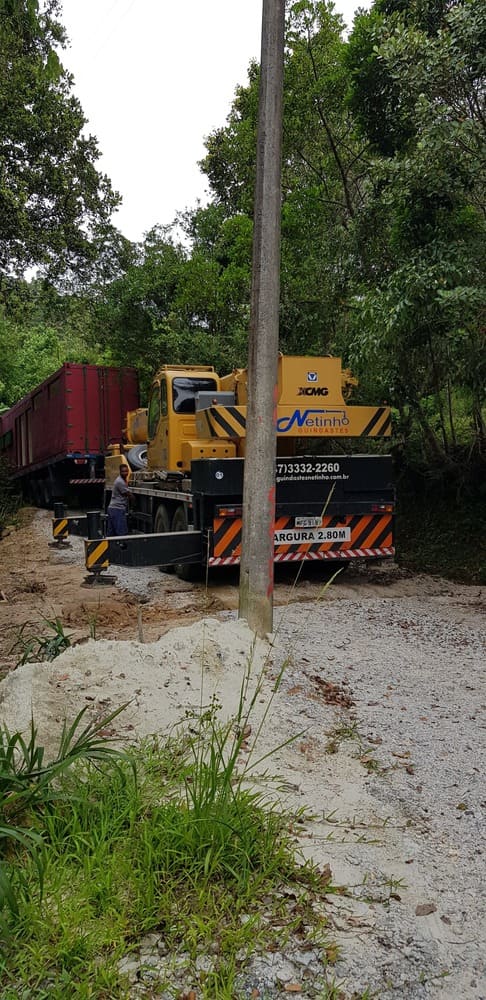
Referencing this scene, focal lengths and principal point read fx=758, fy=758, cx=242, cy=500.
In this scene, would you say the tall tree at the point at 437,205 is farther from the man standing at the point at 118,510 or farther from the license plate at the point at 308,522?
the man standing at the point at 118,510

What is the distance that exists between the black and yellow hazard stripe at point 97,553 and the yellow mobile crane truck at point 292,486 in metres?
0.11

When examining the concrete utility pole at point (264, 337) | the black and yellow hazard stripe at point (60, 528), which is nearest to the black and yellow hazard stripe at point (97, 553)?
the concrete utility pole at point (264, 337)

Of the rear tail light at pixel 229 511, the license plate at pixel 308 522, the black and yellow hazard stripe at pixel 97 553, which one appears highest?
the rear tail light at pixel 229 511

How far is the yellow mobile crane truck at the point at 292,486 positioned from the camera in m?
9.38

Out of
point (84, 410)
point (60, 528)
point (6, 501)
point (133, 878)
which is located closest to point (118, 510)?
point (60, 528)

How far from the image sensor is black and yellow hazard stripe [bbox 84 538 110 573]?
361 inches

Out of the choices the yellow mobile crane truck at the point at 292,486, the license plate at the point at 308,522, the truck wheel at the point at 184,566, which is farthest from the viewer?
the truck wheel at the point at 184,566

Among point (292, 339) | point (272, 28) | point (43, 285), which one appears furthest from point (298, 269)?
point (272, 28)

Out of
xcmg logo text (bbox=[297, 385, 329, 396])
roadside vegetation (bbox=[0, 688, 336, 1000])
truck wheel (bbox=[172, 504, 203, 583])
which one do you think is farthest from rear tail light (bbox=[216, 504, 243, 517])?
roadside vegetation (bbox=[0, 688, 336, 1000])

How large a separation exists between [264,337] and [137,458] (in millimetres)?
8529

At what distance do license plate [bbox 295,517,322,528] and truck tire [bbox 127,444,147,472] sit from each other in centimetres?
509

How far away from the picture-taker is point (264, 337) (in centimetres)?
614

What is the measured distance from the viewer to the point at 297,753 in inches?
168

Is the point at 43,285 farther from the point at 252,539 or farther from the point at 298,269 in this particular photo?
the point at 252,539
